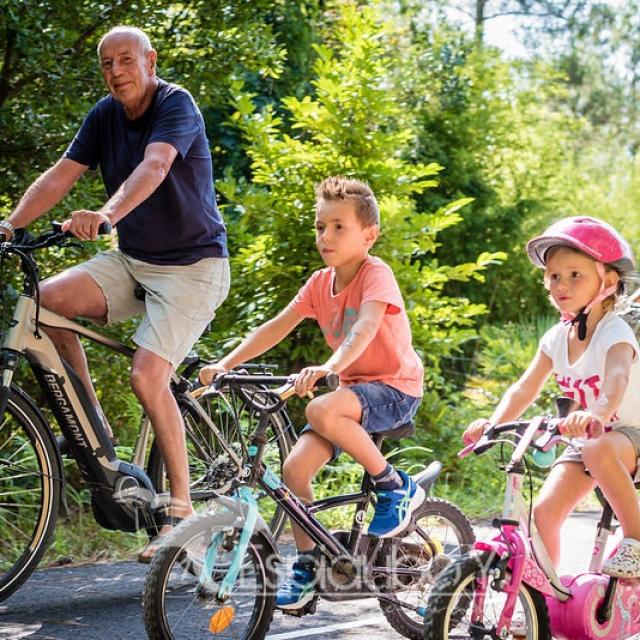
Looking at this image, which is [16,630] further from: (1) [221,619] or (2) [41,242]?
(2) [41,242]

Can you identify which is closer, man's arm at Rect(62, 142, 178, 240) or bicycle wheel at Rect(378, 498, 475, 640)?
man's arm at Rect(62, 142, 178, 240)

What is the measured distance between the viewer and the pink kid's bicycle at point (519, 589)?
134 inches

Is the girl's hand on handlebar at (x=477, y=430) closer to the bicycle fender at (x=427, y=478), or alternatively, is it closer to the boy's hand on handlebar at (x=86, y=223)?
the bicycle fender at (x=427, y=478)

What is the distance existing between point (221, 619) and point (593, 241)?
180 centimetres

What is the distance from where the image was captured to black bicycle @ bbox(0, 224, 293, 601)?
14.0 ft

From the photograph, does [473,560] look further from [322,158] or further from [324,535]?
[322,158]

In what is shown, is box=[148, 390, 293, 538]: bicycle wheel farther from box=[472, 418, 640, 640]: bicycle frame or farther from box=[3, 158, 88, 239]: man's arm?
box=[472, 418, 640, 640]: bicycle frame

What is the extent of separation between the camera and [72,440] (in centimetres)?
445

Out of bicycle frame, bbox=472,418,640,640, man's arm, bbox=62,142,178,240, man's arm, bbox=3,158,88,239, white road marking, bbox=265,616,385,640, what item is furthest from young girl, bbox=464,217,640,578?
man's arm, bbox=3,158,88,239

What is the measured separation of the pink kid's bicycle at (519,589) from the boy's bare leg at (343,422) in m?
0.51

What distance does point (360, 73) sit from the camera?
24.6 ft

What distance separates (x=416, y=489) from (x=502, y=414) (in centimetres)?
50

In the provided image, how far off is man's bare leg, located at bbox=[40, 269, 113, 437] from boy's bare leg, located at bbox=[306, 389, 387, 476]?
105 centimetres

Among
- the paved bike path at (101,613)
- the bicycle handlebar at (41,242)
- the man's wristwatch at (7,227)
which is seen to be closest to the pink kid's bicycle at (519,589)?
the paved bike path at (101,613)
